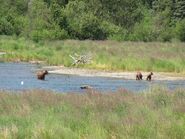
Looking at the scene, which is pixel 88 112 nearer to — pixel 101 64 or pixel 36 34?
pixel 101 64

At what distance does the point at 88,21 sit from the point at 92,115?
5666 centimetres

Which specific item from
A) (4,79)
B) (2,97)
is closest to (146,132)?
(2,97)

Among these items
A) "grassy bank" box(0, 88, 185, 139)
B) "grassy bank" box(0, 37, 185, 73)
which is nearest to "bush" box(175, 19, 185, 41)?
"grassy bank" box(0, 37, 185, 73)

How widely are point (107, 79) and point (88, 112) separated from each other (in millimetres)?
18220

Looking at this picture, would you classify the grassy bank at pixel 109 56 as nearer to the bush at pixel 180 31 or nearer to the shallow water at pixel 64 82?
the shallow water at pixel 64 82

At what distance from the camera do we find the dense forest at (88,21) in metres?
68.1

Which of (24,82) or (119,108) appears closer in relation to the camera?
(119,108)

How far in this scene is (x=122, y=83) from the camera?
30047 millimetres

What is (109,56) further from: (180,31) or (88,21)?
(180,31)

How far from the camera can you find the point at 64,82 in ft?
98.6

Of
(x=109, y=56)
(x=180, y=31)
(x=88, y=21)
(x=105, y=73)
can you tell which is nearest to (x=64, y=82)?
(x=105, y=73)

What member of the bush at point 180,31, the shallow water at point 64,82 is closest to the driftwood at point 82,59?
the shallow water at point 64,82

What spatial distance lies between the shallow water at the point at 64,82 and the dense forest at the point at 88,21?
2882cm

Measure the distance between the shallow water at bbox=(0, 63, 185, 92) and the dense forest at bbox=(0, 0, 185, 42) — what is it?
94.5 feet
